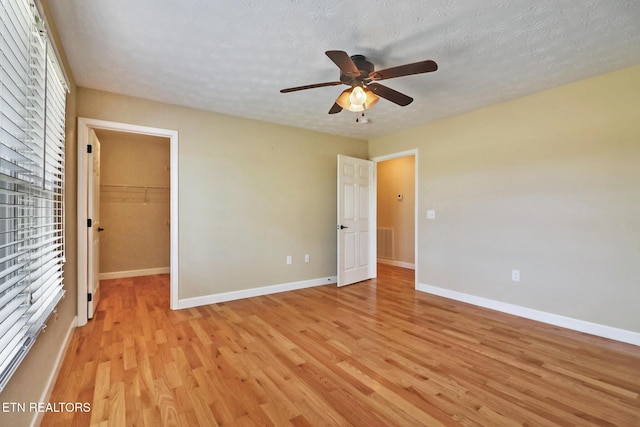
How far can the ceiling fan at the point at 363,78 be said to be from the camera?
6.58 ft

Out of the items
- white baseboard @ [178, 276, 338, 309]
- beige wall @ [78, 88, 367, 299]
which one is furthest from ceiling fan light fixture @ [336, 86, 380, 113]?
white baseboard @ [178, 276, 338, 309]

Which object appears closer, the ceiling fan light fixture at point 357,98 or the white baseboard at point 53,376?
the white baseboard at point 53,376

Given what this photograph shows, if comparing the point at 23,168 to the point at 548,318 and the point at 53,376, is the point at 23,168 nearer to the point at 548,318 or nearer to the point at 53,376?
the point at 53,376

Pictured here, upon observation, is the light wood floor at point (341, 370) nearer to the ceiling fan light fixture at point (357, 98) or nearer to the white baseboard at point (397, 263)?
the ceiling fan light fixture at point (357, 98)

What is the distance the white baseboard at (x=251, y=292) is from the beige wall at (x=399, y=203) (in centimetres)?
196

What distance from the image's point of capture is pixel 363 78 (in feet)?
7.52

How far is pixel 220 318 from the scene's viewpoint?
3.20 metres

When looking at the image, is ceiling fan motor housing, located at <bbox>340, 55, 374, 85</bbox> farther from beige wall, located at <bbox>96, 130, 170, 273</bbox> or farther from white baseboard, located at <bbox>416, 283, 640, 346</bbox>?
beige wall, located at <bbox>96, 130, 170, 273</bbox>

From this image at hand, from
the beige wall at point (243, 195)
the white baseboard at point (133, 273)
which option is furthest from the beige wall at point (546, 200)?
the white baseboard at point (133, 273)

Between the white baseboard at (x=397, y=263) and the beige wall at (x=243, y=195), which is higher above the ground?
the beige wall at (x=243, y=195)

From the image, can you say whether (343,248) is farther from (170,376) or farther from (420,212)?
(170,376)

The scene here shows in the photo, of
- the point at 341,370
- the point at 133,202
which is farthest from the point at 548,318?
the point at 133,202

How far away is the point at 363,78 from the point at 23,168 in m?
2.07

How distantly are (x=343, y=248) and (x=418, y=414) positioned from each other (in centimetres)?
290
